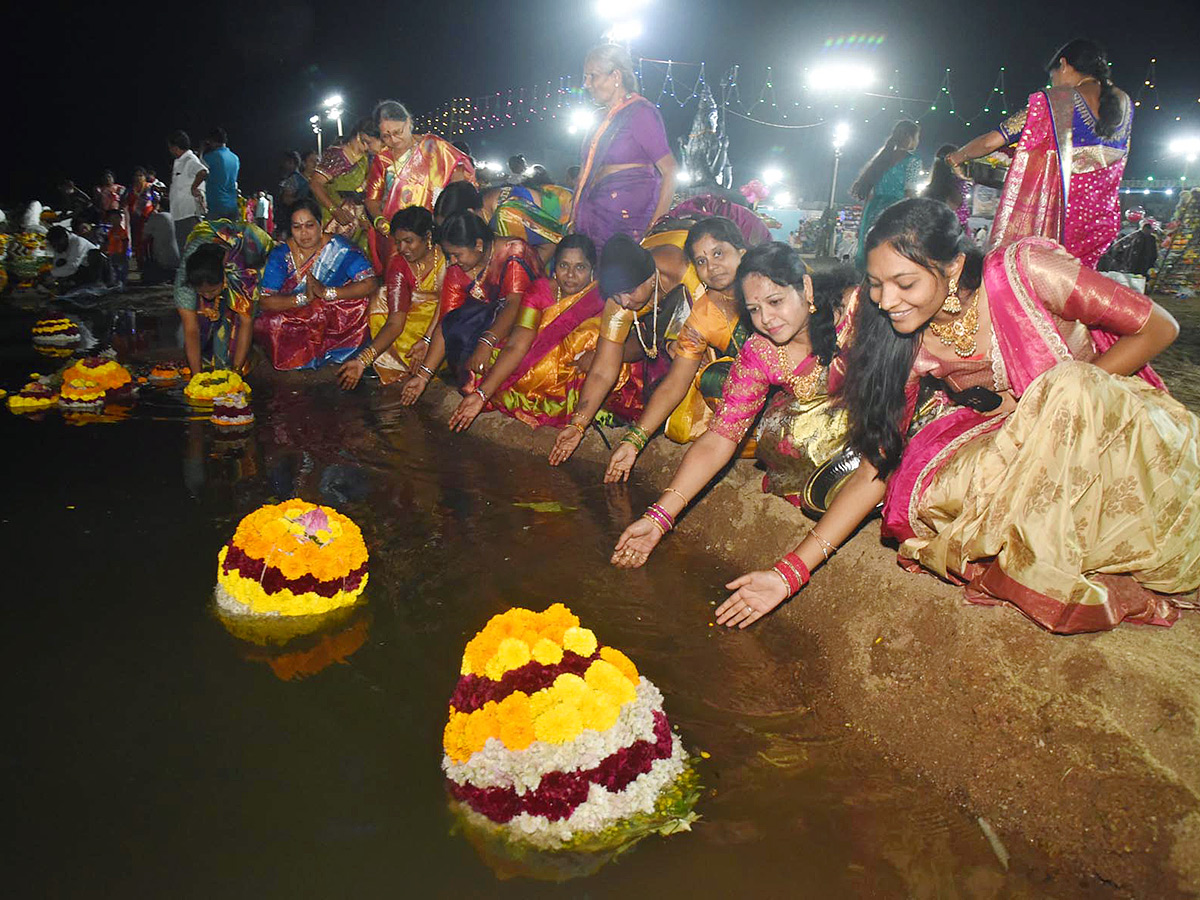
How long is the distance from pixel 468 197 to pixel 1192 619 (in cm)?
528

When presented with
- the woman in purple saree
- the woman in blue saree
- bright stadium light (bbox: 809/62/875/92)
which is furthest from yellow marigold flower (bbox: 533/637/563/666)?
A: bright stadium light (bbox: 809/62/875/92)

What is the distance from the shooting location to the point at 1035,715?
6.91 ft

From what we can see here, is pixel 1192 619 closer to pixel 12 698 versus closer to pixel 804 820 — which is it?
pixel 804 820

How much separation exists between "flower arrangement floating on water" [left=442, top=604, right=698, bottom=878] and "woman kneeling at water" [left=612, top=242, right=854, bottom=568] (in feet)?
3.51

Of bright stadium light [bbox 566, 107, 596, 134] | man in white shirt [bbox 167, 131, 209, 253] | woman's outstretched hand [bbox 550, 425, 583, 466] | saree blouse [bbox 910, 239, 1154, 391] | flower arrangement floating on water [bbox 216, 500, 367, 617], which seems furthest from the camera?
bright stadium light [bbox 566, 107, 596, 134]

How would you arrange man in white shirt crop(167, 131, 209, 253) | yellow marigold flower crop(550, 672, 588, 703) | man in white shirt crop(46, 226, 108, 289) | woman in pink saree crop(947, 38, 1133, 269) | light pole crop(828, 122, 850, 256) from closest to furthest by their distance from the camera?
1. yellow marigold flower crop(550, 672, 588, 703)
2. woman in pink saree crop(947, 38, 1133, 269)
3. man in white shirt crop(167, 131, 209, 253)
4. man in white shirt crop(46, 226, 108, 289)
5. light pole crop(828, 122, 850, 256)

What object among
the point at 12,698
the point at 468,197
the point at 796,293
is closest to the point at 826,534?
the point at 796,293

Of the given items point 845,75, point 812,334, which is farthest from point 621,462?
point 845,75

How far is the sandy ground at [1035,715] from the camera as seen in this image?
184 centimetres

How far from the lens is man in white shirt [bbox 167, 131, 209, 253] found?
9.34m

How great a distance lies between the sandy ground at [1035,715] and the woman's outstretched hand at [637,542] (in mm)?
629

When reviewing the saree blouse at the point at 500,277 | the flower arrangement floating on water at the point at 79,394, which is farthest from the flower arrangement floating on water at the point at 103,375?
the saree blouse at the point at 500,277

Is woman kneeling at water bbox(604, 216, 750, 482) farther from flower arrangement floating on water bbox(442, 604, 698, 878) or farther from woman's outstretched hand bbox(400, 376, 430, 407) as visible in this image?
woman's outstretched hand bbox(400, 376, 430, 407)

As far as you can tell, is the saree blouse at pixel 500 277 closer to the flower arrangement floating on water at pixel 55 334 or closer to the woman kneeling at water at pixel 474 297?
the woman kneeling at water at pixel 474 297
